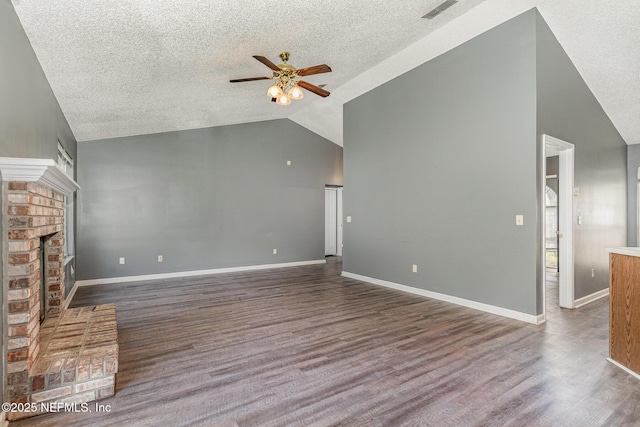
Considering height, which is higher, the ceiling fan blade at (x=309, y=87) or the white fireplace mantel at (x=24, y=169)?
the ceiling fan blade at (x=309, y=87)

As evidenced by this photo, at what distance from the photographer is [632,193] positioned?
5.49 metres

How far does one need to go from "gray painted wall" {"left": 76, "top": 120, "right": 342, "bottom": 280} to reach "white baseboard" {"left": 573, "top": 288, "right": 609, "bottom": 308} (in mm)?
4949

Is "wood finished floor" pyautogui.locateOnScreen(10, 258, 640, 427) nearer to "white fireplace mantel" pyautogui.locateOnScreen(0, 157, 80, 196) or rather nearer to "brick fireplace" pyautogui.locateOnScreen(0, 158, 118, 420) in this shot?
"brick fireplace" pyautogui.locateOnScreen(0, 158, 118, 420)

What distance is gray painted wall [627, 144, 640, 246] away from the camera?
17.8 feet

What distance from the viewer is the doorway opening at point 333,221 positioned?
349 inches

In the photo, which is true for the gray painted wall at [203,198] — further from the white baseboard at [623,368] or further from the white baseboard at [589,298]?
the white baseboard at [623,368]

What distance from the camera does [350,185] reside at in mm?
6070

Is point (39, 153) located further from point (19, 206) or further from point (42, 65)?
point (19, 206)

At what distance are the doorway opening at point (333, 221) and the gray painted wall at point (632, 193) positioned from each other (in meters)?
5.74

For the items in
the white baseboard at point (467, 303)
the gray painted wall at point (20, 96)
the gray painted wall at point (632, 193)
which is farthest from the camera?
the gray painted wall at point (632, 193)

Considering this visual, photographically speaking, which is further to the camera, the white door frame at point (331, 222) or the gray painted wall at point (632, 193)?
the white door frame at point (331, 222)

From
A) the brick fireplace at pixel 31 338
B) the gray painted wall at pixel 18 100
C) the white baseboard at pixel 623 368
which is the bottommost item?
the white baseboard at pixel 623 368

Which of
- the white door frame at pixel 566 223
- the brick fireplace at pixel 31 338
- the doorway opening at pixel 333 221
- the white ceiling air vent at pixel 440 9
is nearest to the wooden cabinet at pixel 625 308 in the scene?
the white door frame at pixel 566 223

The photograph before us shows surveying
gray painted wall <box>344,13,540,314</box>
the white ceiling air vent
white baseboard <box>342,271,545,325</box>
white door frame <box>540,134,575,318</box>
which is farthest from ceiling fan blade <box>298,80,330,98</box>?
white baseboard <box>342,271,545,325</box>
